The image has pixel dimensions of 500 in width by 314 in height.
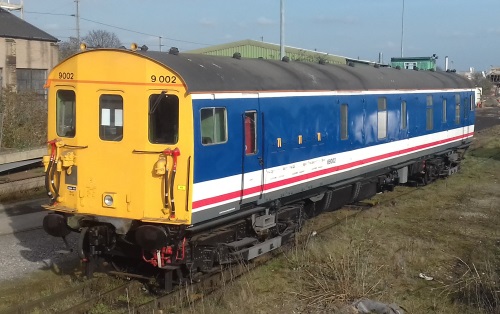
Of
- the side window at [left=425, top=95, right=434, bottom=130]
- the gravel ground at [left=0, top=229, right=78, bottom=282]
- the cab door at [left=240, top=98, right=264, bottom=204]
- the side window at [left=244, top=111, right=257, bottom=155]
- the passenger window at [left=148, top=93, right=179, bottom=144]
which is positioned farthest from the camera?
the side window at [left=425, top=95, right=434, bottom=130]

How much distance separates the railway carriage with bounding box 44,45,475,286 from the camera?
27.9ft

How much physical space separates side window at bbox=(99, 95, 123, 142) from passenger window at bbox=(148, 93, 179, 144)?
51 centimetres

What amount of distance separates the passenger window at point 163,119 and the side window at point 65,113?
1.41 meters

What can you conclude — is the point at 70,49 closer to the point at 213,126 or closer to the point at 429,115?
the point at 429,115

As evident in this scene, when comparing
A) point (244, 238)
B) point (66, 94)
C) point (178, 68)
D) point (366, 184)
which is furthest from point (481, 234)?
point (66, 94)

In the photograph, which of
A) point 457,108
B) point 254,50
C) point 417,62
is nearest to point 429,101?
point 457,108

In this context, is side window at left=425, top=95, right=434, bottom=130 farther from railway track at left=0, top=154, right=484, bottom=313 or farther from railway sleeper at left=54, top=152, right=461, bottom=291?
railway track at left=0, top=154, right=484, bottom=313

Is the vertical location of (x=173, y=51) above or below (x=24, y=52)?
below

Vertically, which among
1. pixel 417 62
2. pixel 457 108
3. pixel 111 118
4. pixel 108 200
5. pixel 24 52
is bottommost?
pixel 108 200

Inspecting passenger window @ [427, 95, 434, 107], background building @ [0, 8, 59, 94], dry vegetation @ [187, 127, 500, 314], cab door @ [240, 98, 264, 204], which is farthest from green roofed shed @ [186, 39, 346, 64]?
cab door @ [240, 98, 264, 204]

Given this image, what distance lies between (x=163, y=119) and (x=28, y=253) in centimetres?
459

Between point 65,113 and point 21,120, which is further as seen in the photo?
point 21,120

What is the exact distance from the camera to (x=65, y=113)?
932cm

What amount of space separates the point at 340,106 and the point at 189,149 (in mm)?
5330
